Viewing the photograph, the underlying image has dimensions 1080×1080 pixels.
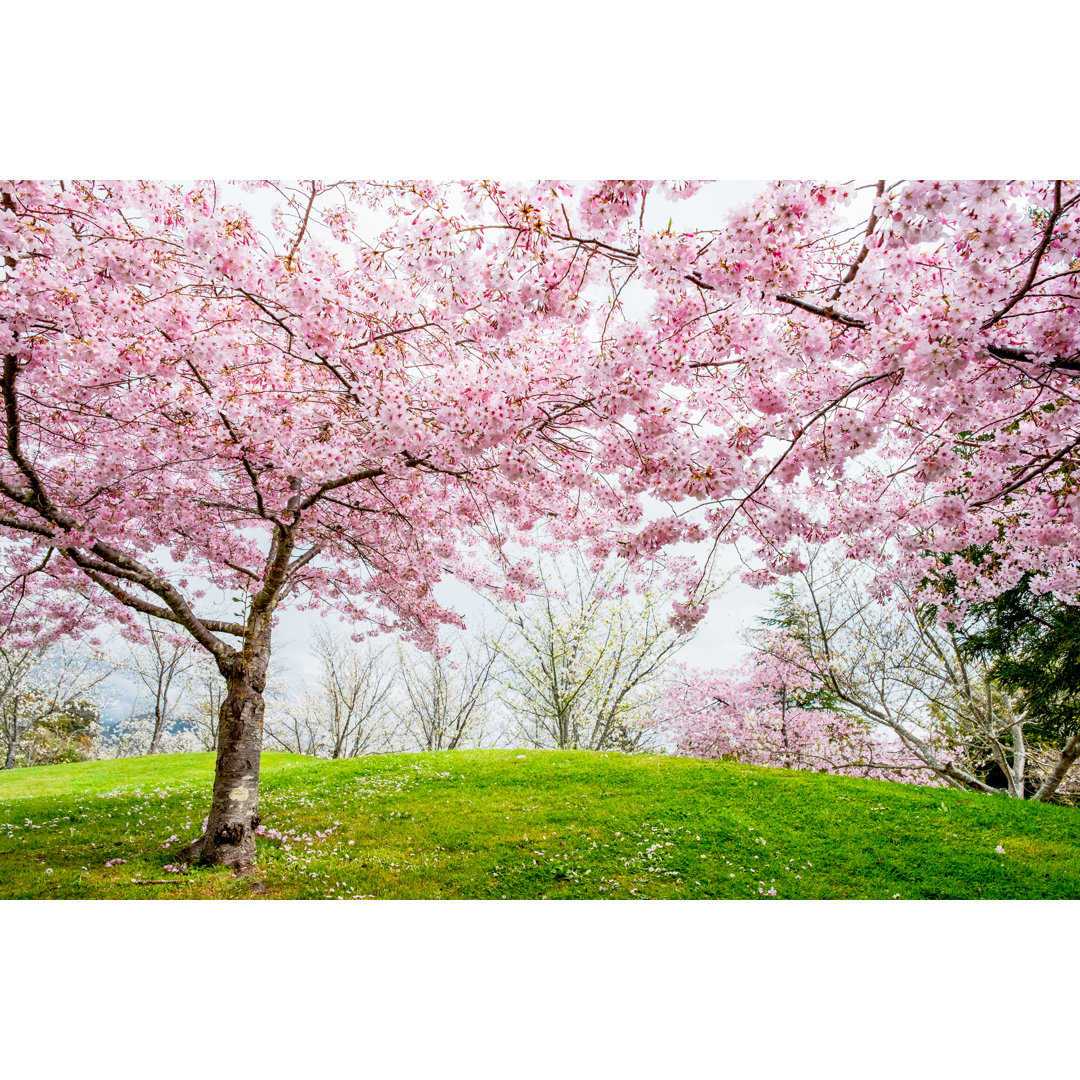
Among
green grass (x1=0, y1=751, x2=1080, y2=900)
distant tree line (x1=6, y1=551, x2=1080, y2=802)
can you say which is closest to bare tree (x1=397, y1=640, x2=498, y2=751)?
distant tree line (x1=6, y1=551, x2=1080, y2=802)

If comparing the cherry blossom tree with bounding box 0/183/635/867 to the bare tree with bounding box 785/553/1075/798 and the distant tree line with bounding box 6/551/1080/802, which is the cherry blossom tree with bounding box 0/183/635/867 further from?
the bare tree with bounding box 785/553/1075/798

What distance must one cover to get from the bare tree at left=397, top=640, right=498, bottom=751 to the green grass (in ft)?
13.6

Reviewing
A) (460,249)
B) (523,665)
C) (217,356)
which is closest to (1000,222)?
(460,249)

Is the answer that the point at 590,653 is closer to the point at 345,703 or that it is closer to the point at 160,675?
the point at 345,703

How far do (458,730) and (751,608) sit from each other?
469 centimetres

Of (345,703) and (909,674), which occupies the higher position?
(909,674)

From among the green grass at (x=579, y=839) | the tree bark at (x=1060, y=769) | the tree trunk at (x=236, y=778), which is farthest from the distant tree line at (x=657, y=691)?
the tree trunk at (x=236, y=778)

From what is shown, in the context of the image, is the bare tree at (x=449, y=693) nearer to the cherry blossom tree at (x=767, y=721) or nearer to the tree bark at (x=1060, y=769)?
the cherry blossom tree at (x=767, y=721)

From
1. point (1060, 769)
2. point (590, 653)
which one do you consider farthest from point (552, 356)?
point (590, 653)

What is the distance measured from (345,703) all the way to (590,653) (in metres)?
5.60

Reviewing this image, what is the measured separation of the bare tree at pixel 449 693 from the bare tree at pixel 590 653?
1.61m

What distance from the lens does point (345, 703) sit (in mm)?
11188

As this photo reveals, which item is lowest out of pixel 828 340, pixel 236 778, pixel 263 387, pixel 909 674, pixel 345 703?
pixel 345 703

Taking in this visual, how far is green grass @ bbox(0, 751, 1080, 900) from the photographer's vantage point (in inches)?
121
